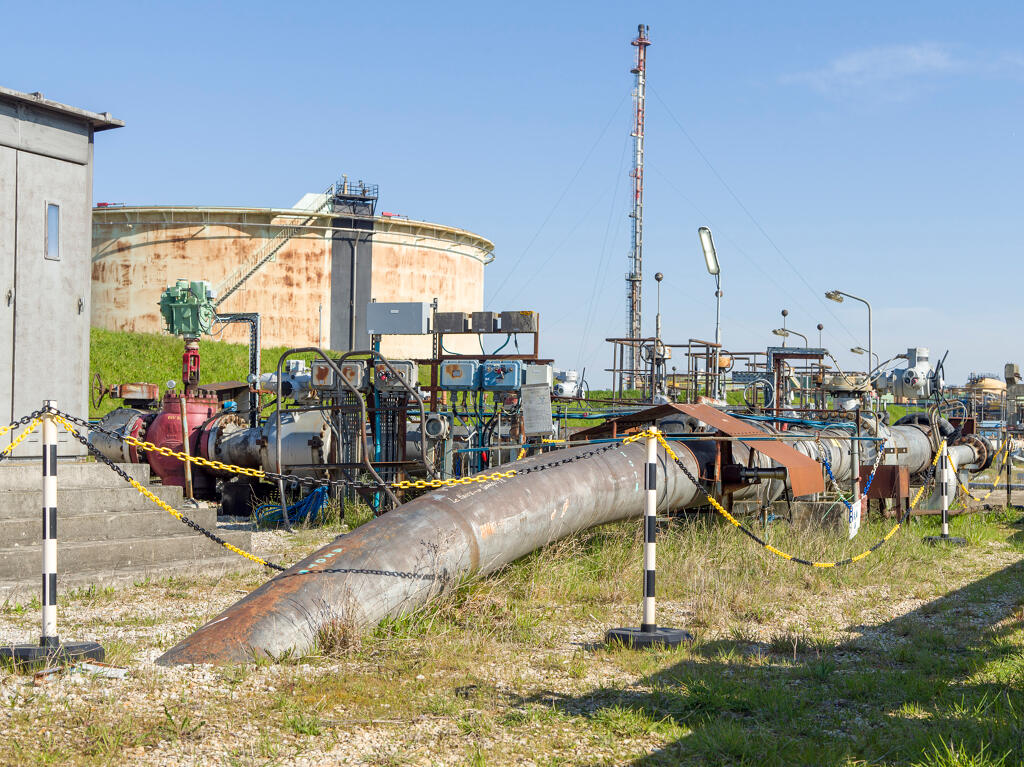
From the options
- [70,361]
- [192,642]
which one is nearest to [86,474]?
[70,361]


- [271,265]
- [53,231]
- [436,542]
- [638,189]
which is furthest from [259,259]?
[436,542]

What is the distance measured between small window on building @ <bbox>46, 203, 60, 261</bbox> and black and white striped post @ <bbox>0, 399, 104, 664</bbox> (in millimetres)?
5411

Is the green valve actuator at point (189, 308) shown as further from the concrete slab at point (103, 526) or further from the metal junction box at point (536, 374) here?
the concrete slab at point (103, 526)

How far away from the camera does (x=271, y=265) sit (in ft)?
163

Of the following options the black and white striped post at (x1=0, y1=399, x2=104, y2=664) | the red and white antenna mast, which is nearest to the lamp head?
the red and white antenna mast

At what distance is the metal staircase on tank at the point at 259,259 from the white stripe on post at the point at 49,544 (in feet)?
144

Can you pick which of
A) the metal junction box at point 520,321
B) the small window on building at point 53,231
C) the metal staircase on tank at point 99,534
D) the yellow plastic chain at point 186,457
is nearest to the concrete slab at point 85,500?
the metal staircase on tank at point 99,534

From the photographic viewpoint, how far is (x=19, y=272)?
404 inches

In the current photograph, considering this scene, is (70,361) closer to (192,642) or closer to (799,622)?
(192,642)

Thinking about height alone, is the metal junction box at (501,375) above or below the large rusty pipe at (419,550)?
above

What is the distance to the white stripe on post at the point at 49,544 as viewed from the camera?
550cm

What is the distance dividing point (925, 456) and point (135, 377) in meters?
32.4

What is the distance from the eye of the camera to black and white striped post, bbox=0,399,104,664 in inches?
210

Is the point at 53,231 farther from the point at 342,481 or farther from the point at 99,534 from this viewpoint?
the point at 342,481
